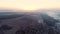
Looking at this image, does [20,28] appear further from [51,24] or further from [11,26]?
[51,24]

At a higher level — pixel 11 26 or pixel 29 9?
pixel 29 9

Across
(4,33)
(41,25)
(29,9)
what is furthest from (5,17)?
(41,25)

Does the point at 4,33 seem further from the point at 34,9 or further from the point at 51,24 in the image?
the point at 51,24

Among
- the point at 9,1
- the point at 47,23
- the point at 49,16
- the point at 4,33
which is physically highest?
the point at 9,1

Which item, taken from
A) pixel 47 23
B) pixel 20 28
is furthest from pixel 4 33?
pixel 47 23

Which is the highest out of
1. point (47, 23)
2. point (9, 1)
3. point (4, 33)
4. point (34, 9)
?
point (9, 1)

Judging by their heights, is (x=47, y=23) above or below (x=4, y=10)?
below

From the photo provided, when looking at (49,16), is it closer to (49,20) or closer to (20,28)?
(49,20)

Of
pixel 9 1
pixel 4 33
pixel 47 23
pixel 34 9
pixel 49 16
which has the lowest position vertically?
pixel 4 33
